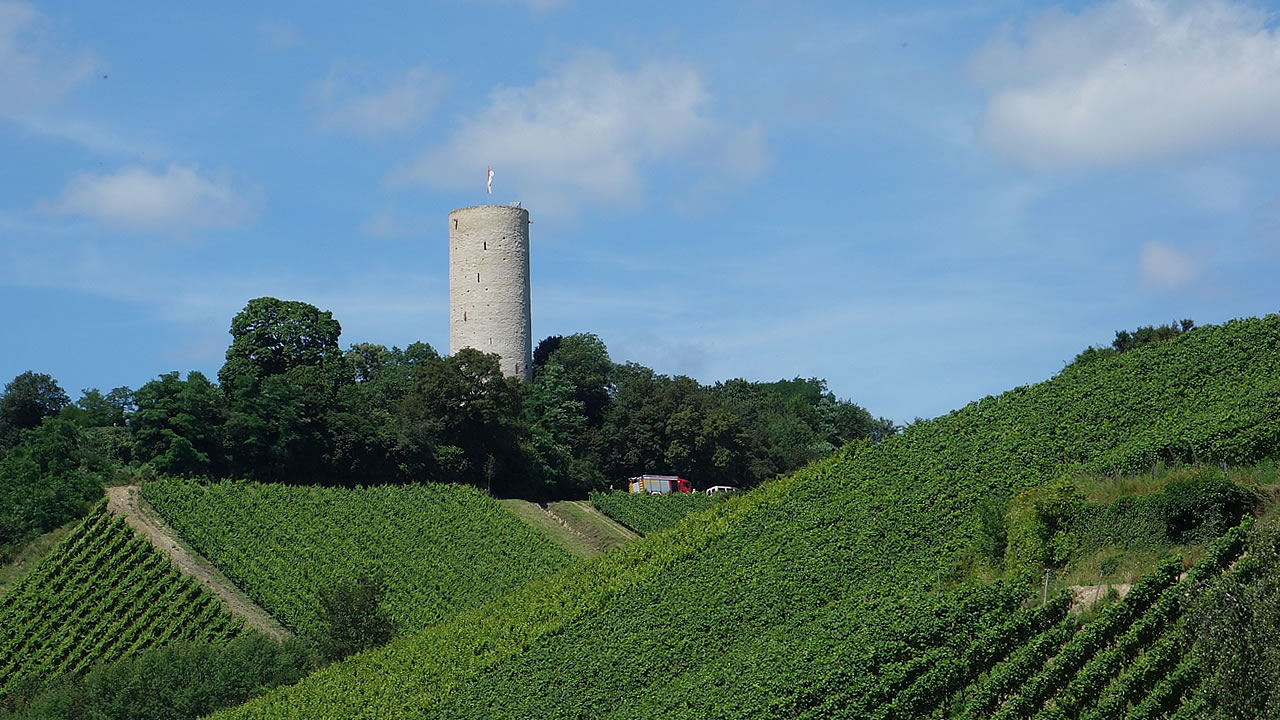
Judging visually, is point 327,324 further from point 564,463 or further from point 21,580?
point 21,580

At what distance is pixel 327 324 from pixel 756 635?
121ft

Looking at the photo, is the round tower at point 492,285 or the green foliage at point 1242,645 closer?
the green foliage at point 1242,645

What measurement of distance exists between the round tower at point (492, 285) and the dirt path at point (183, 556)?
1901cm

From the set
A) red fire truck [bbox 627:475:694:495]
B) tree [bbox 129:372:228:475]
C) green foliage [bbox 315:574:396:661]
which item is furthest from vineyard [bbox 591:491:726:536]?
green foliage [bbox 315:574:396:661]

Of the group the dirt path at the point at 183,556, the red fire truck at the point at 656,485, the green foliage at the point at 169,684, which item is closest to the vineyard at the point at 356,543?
the dirt path at the point at 183,556

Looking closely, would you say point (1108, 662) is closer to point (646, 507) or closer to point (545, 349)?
point (646, 507)

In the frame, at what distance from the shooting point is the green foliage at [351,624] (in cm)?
3238

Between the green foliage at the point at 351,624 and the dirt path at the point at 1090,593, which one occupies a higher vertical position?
the dirt path at the point at 1090,593

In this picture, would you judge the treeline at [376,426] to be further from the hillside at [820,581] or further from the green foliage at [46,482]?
the hillside at [820,581]

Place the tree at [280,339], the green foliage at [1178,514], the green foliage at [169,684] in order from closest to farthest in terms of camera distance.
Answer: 1. the green foliage at [1178,514]
2. the green foliage at [169,684]
3. the tree at [280,339]

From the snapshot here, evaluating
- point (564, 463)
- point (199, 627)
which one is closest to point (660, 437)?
point (564, 463)

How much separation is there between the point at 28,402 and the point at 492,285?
61.9ft

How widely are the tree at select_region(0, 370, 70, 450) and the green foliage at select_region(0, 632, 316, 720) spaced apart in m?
24.3

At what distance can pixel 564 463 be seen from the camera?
55.2 meters
